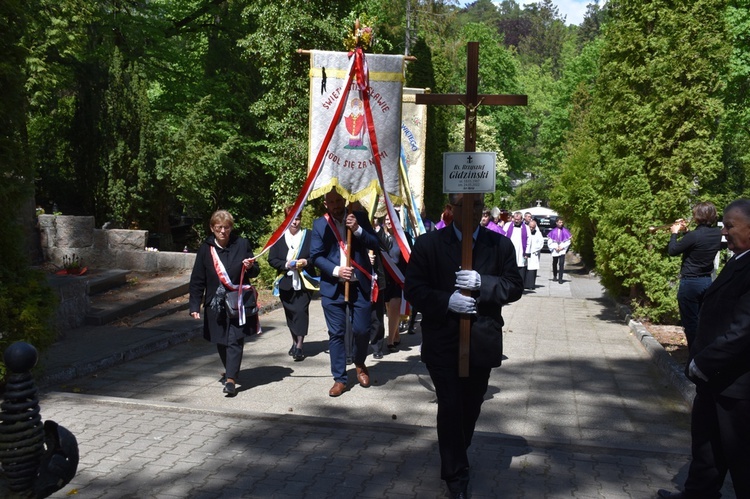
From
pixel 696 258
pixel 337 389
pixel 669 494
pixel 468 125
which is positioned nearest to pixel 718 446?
pixel 669 494

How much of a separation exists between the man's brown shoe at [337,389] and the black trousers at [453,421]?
2878mm

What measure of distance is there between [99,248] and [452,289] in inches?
502

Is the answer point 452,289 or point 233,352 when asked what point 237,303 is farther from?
point 452,289

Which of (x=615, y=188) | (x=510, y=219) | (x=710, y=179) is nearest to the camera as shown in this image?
(x=710, y=179)

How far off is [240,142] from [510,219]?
8.37 meters

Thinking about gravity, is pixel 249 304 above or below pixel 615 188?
below

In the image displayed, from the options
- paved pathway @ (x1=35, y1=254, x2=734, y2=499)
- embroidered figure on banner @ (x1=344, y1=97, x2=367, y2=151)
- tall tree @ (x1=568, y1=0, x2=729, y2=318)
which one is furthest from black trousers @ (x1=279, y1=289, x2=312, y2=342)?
tall tree @ (x1=568, y1=0, x2=729, y2=318)

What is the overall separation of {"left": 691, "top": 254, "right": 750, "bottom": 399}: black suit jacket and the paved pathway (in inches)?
43.8

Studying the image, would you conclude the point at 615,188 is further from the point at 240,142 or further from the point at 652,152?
the point at 240,142

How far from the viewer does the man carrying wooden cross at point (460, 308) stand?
4984mm

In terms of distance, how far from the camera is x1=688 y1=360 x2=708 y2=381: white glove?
4695 millimetres

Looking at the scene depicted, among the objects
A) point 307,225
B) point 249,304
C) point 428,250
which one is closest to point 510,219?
point 307,225

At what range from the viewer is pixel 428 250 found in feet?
17.1

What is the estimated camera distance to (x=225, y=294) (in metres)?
7.75
